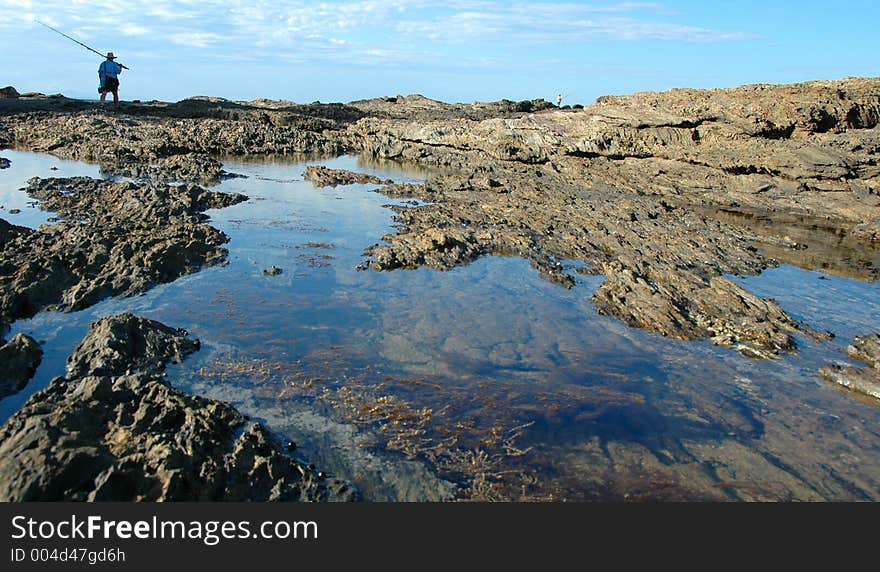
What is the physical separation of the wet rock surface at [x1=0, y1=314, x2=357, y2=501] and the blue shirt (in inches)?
1009

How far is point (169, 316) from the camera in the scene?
→ 7.83m

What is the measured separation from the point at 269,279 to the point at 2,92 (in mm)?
33212

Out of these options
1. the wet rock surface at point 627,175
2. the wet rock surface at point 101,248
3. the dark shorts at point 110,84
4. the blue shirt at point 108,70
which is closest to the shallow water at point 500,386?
the wet rock surface at point 101,248

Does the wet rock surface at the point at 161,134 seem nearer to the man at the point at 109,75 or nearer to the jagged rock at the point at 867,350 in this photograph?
the man at the point at 109,75

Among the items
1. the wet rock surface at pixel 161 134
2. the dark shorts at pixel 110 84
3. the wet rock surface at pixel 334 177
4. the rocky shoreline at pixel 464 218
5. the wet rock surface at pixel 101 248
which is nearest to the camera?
the rocky shoreline at pixel 464 218

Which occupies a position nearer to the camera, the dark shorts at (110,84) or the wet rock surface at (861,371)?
the wet rock surface at (861,371)

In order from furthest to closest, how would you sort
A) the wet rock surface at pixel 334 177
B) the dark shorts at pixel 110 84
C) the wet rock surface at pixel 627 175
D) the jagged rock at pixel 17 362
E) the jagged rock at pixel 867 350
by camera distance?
the dark shorts at pixel 110 84 < the wet rock surface at pixel 334 177 < the wet rock surface at pixel 627 175 < the jagged rock at pixel 867 350 < the jagged rock at pixel 17 362

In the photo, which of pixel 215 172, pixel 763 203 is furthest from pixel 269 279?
pixel 763 203

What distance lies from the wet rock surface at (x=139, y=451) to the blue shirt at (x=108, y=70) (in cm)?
2563

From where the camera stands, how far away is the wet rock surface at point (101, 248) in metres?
7.94

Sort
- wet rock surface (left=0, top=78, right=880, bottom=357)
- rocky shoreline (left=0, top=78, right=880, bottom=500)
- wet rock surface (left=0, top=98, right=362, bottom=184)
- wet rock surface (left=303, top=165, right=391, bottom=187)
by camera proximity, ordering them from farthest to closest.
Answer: wet rock surface (left=0, top=98, right=362, bottom=184)
wet rock surface (left=303, top=165, right=391, bottom=187)
wet rock surface (left=0, top=78, right=880, bottom=357)
rocky shoreline (left=0, top=78, right=880, bottom=500)

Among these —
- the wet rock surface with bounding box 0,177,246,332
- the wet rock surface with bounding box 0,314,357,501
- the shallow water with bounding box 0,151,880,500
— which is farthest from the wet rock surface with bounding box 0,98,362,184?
the wet rock surface with bounding box 0,314,357,501

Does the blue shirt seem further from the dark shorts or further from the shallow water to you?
the shallow water

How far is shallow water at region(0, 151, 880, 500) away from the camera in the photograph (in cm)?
517
